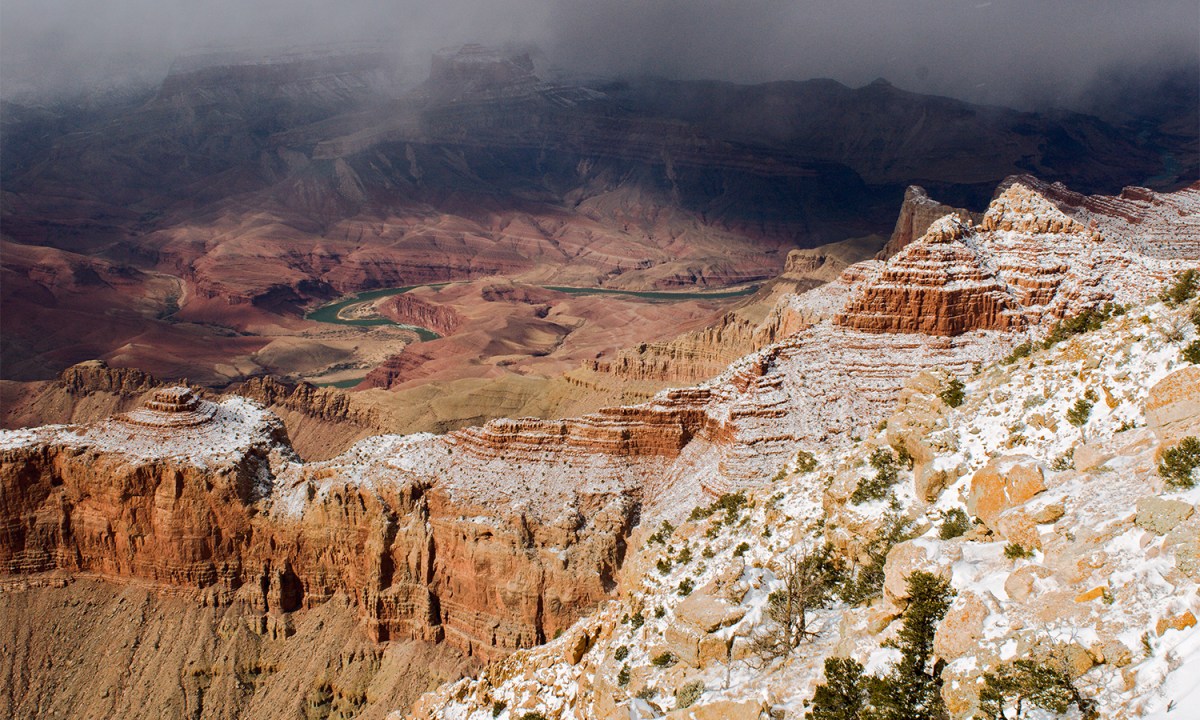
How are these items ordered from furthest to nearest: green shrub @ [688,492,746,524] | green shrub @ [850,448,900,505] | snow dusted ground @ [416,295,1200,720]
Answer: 1. green shrub @ [688,492,746,524]
2. green shrub @ [850,448,900,505]
3. snow dusted ground @ [416,295,1200,720]

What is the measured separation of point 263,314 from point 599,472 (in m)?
134

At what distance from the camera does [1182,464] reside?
41.1ft

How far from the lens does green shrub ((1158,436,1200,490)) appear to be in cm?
1238

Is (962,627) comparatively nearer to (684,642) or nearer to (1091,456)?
(1091,456)

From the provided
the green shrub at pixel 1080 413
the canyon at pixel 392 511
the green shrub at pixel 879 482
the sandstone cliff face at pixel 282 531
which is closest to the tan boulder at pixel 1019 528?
the green shrub at pixel 1080 413

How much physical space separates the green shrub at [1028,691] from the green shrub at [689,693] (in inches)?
212

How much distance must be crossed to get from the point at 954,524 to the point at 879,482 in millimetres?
4100

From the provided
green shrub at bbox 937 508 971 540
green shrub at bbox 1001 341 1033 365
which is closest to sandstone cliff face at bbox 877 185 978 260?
green shrub at bbox 1001 341 1033 365

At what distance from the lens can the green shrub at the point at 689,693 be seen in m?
15.4

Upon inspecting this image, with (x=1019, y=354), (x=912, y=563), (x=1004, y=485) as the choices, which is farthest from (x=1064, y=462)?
(x=1019, y=354)

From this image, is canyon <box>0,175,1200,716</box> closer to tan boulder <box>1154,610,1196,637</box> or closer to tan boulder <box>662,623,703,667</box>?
tan boulder <box>662,623,703,667</box>

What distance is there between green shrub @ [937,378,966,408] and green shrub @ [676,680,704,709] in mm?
10075

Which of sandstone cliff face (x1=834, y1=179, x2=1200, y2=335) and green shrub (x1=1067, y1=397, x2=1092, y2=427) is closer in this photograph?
green shrub (x1=1067, y1=397, x2=1092, y2=427)

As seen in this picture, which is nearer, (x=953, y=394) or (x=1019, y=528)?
(x=1019, y=528)
